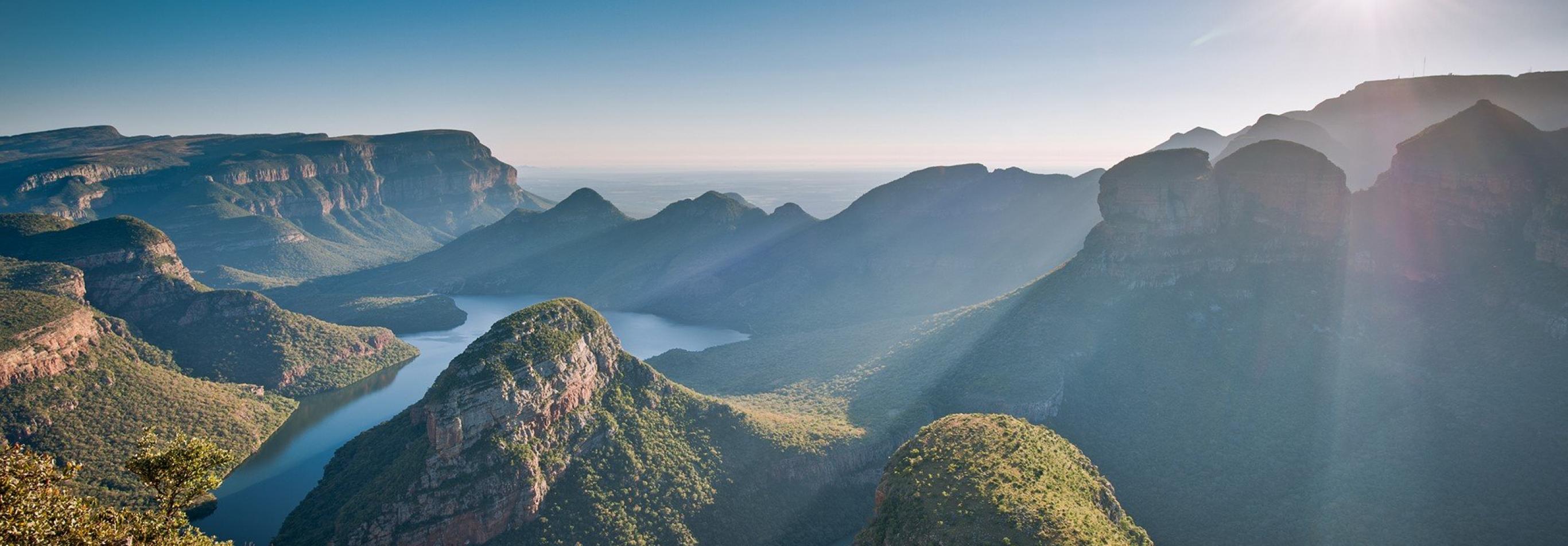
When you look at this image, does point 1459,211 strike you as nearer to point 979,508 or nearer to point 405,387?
point 979,508

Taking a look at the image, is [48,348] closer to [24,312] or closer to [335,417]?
[24,312]

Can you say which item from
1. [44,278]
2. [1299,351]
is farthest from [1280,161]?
[44,278]

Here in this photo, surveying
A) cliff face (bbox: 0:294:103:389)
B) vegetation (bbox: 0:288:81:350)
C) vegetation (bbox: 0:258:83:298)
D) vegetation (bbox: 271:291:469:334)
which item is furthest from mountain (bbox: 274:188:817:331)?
cliff face (bbox: 0:294:103:389)

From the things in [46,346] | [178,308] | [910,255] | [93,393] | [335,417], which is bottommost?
[335,417]

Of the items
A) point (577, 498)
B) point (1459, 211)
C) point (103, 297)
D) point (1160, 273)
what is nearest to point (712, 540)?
point (577, 498)

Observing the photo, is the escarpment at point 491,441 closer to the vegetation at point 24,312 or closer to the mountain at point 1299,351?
the mountain at point 1299,351

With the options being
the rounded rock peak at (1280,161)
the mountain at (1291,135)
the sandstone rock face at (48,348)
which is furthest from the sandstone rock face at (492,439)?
the mountain at (1291,135)
